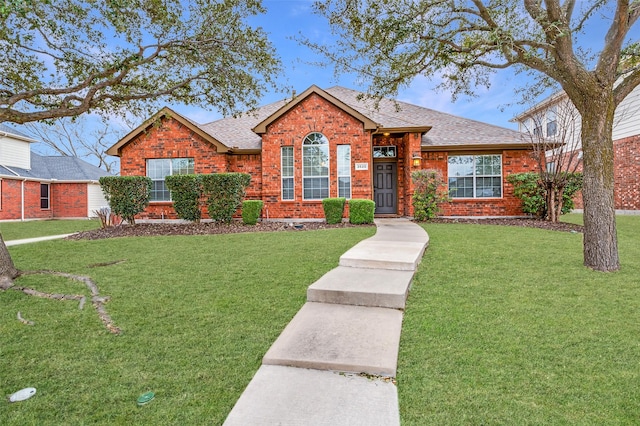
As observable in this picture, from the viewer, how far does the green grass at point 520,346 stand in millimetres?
2189

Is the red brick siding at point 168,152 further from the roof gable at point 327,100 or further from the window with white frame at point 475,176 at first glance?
the window with white frame at point 475,176

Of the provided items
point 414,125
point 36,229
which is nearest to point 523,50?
point 414,125

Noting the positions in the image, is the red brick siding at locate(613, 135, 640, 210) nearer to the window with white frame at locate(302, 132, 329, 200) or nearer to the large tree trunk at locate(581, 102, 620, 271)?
the large tree trunk at locate(581, 102, 620, 271)

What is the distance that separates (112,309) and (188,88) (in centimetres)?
538

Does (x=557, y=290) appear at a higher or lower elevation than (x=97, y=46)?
lower

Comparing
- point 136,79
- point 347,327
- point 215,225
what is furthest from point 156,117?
point 347,327

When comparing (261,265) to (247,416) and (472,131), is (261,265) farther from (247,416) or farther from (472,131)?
(472,131)

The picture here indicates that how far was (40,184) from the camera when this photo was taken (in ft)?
70.5

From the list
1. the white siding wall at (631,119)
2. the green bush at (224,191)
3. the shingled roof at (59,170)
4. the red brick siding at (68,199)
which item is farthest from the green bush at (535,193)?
the red brick siding at (68,199)

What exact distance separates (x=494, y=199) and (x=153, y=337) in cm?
1352

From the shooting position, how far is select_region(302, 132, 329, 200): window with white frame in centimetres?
1282

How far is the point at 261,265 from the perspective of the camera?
19.0 ft

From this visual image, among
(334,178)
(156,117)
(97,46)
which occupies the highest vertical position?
(97,46)

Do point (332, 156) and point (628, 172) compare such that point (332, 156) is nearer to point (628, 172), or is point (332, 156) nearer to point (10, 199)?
point (628, 172)
